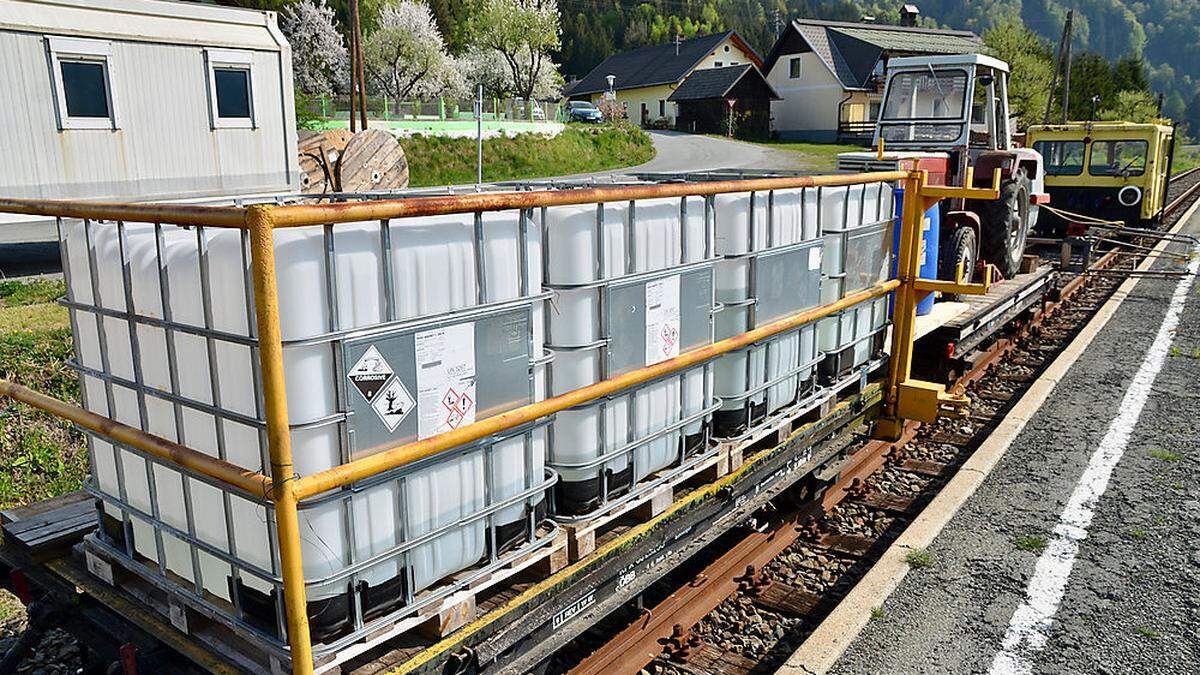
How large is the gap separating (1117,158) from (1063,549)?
15635 millimetres

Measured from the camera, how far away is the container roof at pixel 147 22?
13.3 m

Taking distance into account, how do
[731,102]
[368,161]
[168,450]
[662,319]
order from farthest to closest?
[731,102], [368,161], [662,319], [168,450]

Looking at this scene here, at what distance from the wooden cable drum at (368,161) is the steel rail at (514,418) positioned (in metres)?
13.5

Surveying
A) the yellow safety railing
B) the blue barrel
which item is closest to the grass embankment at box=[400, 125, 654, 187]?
the blue barrel

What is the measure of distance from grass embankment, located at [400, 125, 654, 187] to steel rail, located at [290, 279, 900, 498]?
24920 millimetres

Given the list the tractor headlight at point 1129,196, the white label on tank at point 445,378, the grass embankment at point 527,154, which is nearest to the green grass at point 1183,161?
the grass embankment at point 527,154

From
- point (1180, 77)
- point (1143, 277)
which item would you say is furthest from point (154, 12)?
point (1180, 77)

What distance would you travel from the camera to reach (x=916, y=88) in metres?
10.2

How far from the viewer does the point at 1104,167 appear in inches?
711

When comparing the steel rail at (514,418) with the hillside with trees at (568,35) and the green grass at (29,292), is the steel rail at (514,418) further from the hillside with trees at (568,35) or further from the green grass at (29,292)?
the hillside with trees at (568,35)

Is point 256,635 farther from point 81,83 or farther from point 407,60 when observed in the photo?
point 407,60

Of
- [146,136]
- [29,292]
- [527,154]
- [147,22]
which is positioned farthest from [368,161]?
[527,154]

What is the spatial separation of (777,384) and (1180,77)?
241 meters

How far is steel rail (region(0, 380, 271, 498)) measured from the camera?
8.21ft
